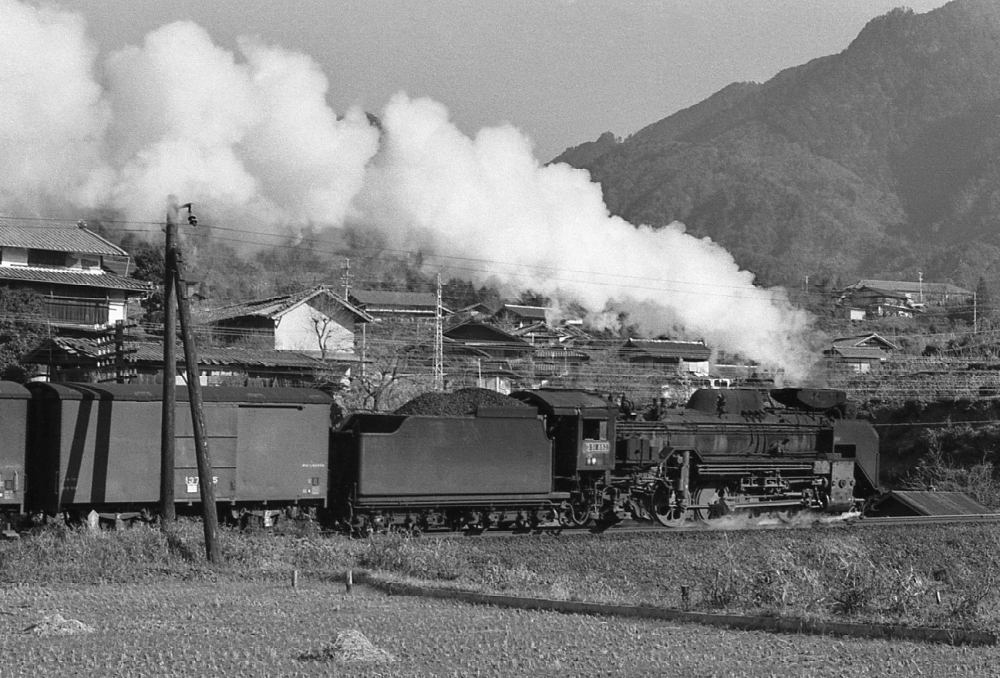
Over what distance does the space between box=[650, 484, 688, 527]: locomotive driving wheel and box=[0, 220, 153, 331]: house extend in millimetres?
29838

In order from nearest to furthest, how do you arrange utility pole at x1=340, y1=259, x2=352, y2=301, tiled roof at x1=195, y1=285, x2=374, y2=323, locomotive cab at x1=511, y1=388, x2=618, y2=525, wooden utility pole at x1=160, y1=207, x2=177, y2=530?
wooden utility pole at x1=160, y1=207, x2=177, y2=530, locomotive cab at x1=511, y1=388, x2=618, y2=525, tiled roof at x1=195, y1=285, x2=374, y2=323, utility pole at x1=340, y1=259, x2=352, y2=301

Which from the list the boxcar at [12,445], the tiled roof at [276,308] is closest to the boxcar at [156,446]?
the boxcar at [12,445]

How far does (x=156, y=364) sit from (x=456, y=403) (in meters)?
20.3

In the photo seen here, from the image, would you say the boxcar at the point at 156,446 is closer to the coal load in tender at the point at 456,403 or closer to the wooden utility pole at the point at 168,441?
the wooden utility pole at the point at 168,441

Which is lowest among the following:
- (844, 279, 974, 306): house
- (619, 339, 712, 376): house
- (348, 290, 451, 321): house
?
(619, 339, 712, 376): house

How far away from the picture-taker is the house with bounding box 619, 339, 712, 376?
174ft

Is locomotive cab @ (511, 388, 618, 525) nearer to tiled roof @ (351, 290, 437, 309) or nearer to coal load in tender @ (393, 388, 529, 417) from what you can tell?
coal load in tender @ (393, 388, 529, 417)

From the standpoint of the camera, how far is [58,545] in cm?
1995

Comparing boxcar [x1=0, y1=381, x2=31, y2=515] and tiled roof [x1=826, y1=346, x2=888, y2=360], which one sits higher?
tiled roof [x1=826, y1=346, x2=888, y2=360]

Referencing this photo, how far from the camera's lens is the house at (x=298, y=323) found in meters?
57.7

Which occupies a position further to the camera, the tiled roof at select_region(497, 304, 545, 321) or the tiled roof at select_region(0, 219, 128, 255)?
the tiled roof at select_region(497, 304, 545, 321)

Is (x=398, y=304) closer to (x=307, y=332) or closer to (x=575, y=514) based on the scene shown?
(x=307, y=332)

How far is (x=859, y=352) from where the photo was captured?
69.5m

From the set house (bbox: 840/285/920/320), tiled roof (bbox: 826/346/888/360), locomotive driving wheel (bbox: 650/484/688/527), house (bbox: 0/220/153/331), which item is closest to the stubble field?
locomotive driving wheel (bbox: 650/484/688/527)
